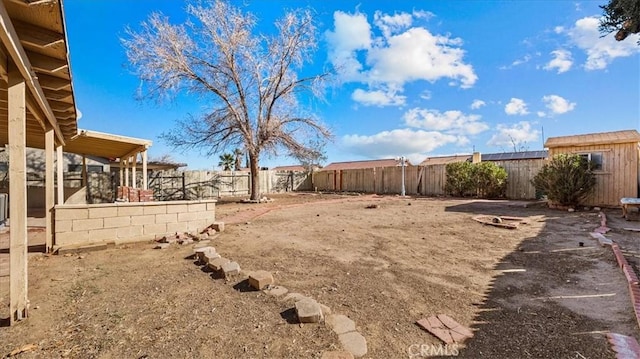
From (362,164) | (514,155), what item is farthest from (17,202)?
(362,164)

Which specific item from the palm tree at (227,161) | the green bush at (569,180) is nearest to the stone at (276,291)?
the green bush at (569,180)

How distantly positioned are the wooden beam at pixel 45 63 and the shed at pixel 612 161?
13.3 meters

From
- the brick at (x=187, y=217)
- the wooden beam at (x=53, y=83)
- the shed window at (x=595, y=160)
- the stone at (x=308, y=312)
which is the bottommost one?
the stone at (x=308, y=312)

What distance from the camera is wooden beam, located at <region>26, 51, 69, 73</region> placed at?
289 centimetres

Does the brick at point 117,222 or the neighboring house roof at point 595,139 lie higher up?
the neighboring house roof at point 595,139

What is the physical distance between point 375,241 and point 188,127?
10.9 metres

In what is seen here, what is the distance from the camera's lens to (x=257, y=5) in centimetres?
1248

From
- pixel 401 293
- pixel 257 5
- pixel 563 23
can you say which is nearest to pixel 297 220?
pixel 401 293

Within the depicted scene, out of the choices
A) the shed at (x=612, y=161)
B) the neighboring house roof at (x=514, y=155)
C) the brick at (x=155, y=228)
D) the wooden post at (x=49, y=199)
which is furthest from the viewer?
the neighboring house roof at (x=514, y=155)

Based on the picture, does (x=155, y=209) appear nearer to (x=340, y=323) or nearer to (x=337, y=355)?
(x=340, y=323)

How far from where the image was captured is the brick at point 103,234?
15.9ft

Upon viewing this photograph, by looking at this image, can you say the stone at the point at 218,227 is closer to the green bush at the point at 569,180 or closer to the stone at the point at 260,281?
the stone at the point at 260,281

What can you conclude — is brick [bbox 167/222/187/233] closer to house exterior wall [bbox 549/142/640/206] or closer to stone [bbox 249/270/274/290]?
stone [bbox 249/270/274/290]

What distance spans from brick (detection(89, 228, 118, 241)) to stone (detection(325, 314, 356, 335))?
4.52 meters
